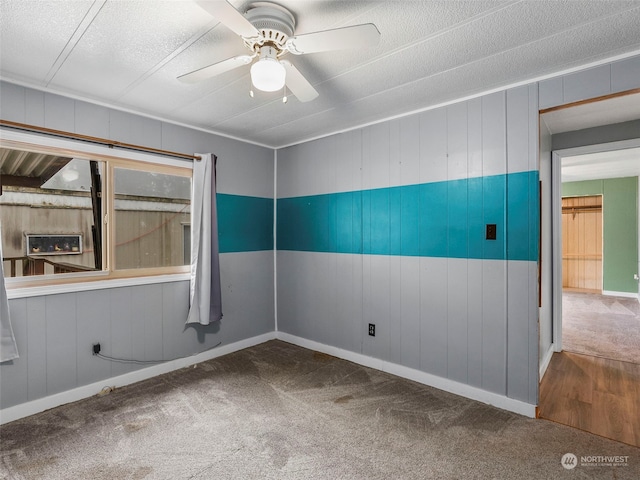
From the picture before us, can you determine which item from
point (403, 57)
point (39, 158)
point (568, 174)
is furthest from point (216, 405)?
point (568, 174)

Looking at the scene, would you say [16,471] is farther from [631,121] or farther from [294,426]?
[631,121]

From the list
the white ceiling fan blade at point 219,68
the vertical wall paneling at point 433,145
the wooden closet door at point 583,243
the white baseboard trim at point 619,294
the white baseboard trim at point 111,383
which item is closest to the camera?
the white ceiling fan blade at point 219,68

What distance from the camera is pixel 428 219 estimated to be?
2.95 metres

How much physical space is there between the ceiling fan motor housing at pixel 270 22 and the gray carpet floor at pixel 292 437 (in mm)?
2254

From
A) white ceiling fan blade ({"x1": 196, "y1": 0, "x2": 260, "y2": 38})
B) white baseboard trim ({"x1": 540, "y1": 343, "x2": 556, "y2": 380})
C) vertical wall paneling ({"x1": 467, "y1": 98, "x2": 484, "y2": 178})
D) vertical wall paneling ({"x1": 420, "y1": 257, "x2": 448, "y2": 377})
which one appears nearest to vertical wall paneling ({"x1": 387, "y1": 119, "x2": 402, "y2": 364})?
vertical wall paneling ({"x1": 420, "y1": 257, "x2": 448, "y2": 377})

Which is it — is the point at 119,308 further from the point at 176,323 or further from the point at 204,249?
the point at 204,249

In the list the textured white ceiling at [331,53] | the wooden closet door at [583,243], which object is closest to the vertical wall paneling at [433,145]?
the textured white ceiling at [331,53]

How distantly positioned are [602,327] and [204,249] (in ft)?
16.8

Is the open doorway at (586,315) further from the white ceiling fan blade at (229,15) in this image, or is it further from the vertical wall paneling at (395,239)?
the white ceiling fan blade at (229,15)

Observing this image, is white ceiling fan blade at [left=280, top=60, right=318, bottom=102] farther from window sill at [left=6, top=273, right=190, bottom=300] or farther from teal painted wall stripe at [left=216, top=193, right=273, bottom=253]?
window sill at [left=6, top=273, right=190, bottom=300]

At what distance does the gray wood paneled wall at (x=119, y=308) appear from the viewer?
8.13 feet

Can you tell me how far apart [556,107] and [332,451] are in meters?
2.68

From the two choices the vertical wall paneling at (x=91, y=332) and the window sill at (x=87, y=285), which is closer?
the window sill at (x=87, y=285)

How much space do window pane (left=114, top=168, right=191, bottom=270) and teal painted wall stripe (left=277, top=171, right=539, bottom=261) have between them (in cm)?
124
